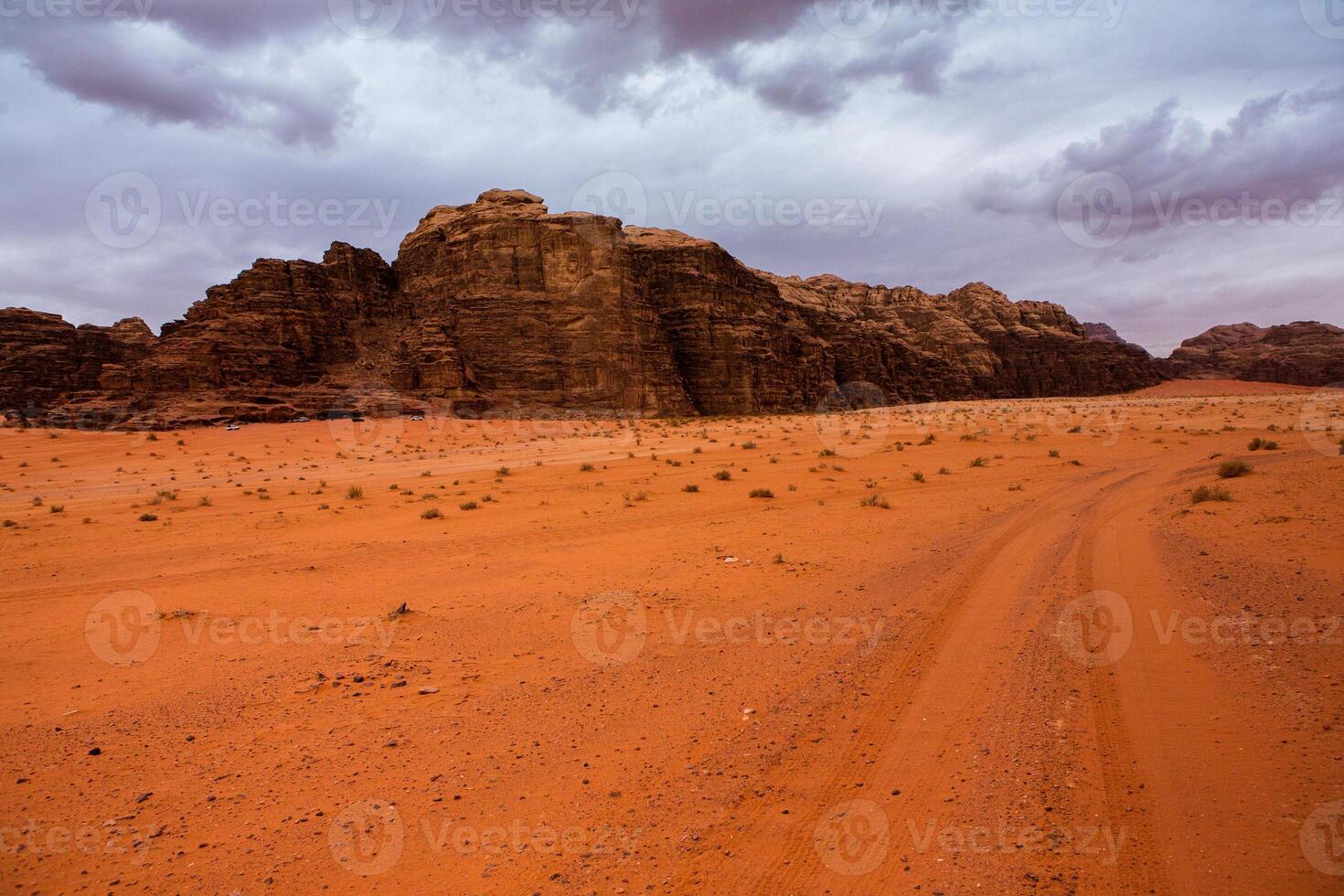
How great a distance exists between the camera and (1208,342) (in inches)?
5969

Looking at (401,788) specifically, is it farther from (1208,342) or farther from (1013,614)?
(1208,342)

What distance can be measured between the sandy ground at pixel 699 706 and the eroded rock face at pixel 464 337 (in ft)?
146

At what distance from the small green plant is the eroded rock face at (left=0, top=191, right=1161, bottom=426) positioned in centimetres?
4904

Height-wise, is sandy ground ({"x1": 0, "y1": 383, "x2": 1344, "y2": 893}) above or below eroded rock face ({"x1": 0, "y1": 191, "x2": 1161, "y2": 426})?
below

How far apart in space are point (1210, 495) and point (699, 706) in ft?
33.3

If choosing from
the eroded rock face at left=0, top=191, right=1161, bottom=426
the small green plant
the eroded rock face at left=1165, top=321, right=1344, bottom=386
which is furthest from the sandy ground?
the eroded rock face at left=1165, top=321, right=1344, bottom=386

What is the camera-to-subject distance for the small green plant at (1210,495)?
9.66 m

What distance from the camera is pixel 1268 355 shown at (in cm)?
11494

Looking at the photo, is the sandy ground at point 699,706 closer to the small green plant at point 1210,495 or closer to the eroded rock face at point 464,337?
the small green plant at point 1210,495

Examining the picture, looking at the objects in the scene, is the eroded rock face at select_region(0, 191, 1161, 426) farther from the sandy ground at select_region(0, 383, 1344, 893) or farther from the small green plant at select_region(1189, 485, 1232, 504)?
the small green plant at select_region(1189, 485, 1232, 504)

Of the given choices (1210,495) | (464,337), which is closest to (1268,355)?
(464,337)

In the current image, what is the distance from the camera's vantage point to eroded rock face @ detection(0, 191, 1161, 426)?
160 feet

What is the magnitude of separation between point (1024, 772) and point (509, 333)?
5882 cm

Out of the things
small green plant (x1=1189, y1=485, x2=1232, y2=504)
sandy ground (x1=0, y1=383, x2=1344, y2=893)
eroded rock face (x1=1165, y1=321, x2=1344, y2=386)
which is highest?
eroded rock face (x1=1165, y1=321, x2=1344, y2=386)
